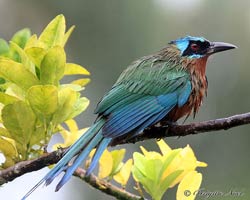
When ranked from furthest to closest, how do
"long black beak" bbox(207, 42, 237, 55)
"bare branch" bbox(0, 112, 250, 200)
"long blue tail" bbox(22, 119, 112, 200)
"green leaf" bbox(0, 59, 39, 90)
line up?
"long black beak" bbox(207, 42, 237, 55) → "green leaf" bbox(0, 59, 39, 90) → "long blue tail" bbox(22, 119, 112, 200) → "bare branch" bbox(0, 112, 250, 200)

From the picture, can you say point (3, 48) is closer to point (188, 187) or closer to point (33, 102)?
point (33, 102)

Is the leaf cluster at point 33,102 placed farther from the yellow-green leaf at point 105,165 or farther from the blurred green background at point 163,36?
the blurred green background at point 163,36

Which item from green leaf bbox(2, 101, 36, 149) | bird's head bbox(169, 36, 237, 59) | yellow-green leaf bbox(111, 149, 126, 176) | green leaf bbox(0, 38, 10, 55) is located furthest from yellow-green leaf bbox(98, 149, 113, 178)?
bird's head bbox(169, 36, 237, 59)

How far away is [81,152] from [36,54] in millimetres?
438

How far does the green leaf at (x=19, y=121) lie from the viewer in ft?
8.09

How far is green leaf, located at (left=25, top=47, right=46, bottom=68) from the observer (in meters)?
2.56

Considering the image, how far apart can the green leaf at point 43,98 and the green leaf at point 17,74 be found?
12 centimetres

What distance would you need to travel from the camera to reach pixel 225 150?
7441mm

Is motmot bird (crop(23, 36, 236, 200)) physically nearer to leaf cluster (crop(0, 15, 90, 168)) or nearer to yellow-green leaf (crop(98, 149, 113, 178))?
yellow-green leaf (crop(98, 149, 113, 178))

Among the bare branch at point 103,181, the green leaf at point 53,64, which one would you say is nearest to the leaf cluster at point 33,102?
the green leaf at point 53,64

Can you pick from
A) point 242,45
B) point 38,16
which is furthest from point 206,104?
point 38,16

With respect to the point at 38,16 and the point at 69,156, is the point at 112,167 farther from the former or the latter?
the point at 38,16

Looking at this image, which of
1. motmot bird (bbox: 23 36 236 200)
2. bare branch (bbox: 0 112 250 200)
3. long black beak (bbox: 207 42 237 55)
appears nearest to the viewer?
bare branch (bbox: 0 112 250 200)

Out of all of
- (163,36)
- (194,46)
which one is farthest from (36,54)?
(163,36)
